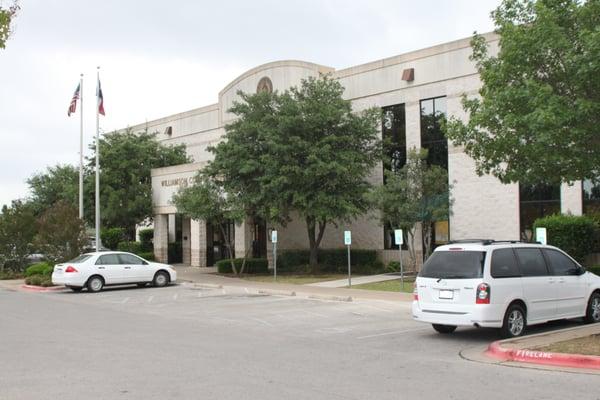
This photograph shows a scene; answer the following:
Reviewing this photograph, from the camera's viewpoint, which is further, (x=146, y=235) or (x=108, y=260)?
(x=146, y=235)

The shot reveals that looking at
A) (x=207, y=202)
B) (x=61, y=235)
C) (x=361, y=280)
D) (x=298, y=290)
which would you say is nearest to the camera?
(x=298, y=290)

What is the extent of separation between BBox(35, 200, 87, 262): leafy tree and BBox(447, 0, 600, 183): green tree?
2188 cm

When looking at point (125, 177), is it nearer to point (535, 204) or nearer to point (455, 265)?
point (535, 204)

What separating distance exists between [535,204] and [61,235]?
65.1 ft

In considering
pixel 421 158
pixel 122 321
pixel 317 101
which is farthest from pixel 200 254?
pixel 122 321

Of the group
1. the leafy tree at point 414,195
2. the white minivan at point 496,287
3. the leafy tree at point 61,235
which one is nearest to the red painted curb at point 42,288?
the leafy tree at point 61,235

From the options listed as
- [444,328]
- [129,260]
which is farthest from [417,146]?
[444,328]

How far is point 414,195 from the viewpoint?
79.4ft

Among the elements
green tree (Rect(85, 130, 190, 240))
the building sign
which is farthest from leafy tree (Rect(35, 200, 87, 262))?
green tree (Rect(85, 130, 190, 240))

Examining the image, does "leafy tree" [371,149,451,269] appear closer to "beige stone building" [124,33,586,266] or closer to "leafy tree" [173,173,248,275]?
"beige stone building" [124,33,586,266]

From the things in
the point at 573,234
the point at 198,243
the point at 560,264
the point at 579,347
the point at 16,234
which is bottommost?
the point at 579,347

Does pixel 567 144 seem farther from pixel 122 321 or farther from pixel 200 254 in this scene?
pixel 200 254

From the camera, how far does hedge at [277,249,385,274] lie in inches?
1160

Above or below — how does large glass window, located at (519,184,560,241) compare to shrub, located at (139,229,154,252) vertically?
above
